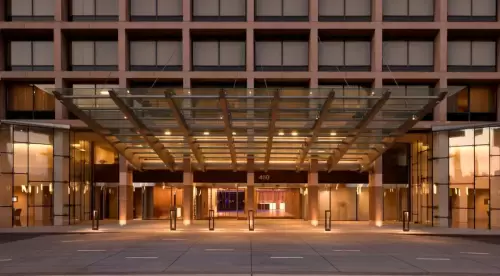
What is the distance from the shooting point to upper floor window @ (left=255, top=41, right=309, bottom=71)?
39938 millimetres

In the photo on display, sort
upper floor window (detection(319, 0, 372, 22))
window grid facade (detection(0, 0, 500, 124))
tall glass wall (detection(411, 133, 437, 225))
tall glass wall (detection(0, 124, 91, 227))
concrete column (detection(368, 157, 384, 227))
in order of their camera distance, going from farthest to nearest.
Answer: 1. tall glass wall (detection(411, 133, 437, 225))
2. upper floor window (detection(319, 0, 372, 22))
3. window grid facade (detection(0, 0, 500, 124))
4. concrete column (detection(368, 157, 384, 227))
5. tall glass wall (detection(0, 124, 91, 227))

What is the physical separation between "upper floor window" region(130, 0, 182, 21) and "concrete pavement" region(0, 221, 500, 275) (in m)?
16.7

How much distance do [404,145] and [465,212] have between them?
874cm

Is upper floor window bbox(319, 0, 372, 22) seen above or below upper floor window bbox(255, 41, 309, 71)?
above

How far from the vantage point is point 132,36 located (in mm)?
39719

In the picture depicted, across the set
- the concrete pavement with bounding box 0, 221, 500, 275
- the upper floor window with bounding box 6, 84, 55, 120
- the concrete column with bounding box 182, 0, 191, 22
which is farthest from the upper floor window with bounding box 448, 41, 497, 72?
the upper floor window with bounding box 6, 84, 55, 120

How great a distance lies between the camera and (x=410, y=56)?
1561 inches

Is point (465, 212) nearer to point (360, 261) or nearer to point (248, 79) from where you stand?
point (248, 79)

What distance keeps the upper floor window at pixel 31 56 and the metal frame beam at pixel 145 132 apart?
970cm

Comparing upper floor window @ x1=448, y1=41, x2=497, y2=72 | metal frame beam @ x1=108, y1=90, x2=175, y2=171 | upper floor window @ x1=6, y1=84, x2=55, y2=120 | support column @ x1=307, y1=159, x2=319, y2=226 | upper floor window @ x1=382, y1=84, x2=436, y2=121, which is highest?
upper floor window @ x1=448, y1=41, x2=497, y2=72

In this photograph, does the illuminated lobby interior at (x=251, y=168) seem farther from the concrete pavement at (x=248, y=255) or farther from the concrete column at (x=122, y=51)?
the concrete pavement at (x=248, y=255)

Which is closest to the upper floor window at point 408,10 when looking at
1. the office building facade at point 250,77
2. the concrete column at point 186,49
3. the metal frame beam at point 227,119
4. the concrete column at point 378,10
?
the office building facade at point 250,77

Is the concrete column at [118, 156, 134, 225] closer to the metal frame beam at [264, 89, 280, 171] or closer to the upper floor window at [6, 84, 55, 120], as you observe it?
the upper floor window at [6, 84, 55, 120]

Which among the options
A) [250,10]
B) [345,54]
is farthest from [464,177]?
[250,10]
